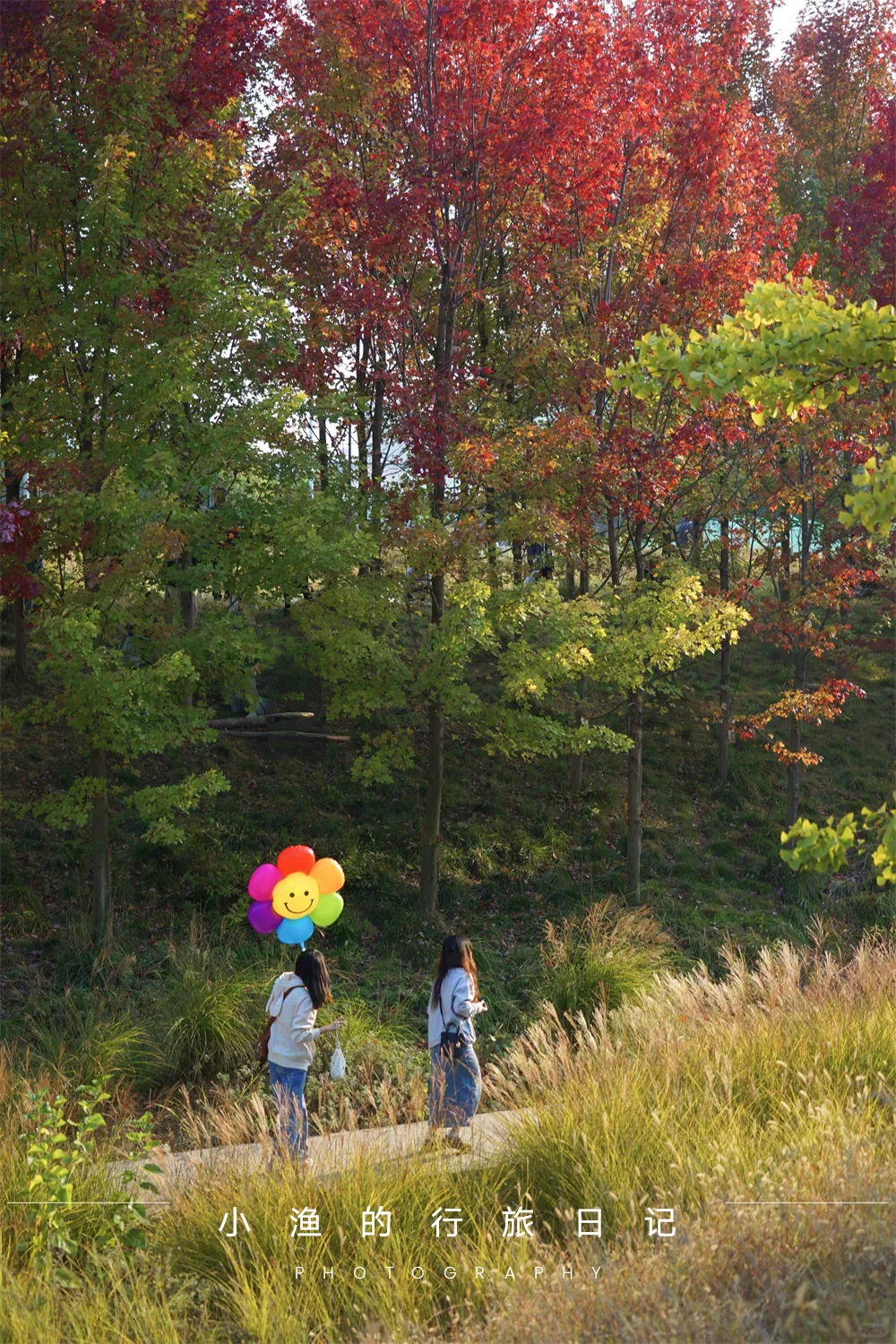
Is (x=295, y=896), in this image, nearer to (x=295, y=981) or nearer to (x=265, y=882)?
(x=265, y=882)

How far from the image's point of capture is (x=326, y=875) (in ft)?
27.4

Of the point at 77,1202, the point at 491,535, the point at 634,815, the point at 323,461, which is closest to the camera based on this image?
the point at 77,1202

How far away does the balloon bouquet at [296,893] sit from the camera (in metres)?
8.23

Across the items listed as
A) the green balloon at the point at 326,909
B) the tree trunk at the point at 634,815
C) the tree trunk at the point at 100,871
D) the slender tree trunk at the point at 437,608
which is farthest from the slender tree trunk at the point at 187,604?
the tree trunk at the point at 634,815

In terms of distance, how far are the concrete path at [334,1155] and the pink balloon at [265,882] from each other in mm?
2163

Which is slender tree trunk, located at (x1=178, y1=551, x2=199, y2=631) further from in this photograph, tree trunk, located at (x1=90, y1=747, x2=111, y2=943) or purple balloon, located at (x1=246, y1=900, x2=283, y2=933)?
purple balloon, located at (x1=246, y1=900, x2=283, y2=933)

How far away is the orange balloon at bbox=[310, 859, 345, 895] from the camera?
8.32 m

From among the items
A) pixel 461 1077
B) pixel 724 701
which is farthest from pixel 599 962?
pixel 724 701

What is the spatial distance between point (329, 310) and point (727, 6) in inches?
240

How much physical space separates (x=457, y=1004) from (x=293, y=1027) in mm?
1056

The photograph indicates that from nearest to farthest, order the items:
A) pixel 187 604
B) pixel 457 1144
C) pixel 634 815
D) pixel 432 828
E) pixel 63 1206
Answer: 1. pixel 63 1206
2. pixel 457 1144
3. pixel 187 604
4. pixel 432 828
5. pixel 634 815

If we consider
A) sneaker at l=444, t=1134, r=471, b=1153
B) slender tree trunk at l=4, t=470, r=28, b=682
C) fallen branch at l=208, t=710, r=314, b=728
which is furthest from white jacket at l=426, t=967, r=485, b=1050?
slender tree trunk at l=4, t=470, r=28, b=682

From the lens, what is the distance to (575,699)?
45.4 ft

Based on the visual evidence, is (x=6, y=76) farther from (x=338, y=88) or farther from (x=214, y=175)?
(x=338, y=88)
